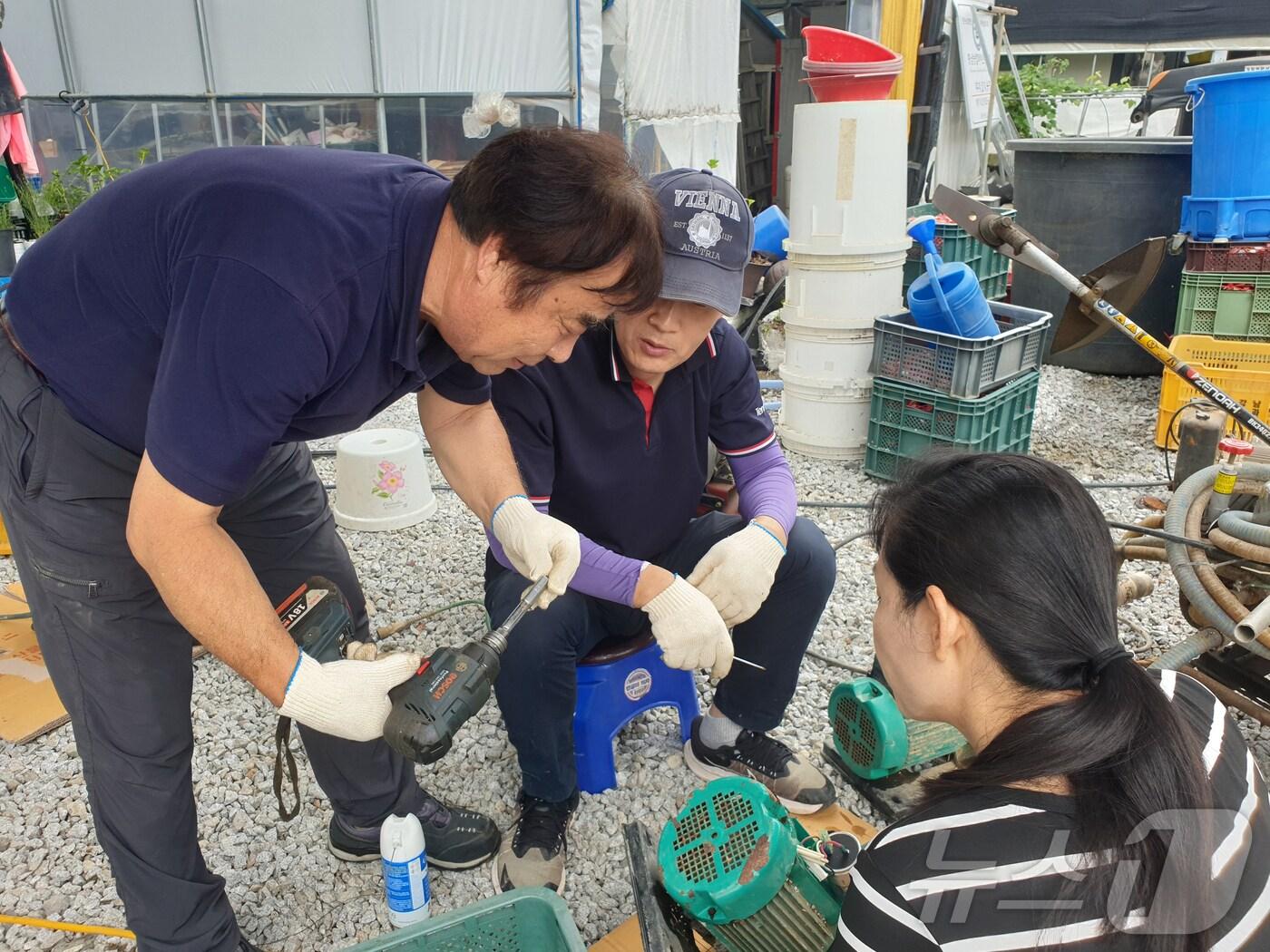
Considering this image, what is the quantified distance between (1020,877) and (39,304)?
1.59 meters

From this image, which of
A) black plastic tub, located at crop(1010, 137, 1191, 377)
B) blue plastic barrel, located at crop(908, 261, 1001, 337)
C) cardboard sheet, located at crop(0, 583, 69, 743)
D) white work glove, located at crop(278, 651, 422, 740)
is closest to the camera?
white work glove, located at crop(278, 651, 422, 740)

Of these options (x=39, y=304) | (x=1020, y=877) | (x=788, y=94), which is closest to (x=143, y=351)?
(x=39, y=304)

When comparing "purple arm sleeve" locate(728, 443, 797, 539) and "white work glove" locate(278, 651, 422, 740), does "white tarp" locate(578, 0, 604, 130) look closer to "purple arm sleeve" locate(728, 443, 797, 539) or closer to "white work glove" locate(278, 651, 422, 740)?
"purple arm sleeve" locate(728, 443, 797, 539)

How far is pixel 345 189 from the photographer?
1.32 meters

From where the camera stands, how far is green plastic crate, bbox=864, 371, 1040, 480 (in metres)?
3.92

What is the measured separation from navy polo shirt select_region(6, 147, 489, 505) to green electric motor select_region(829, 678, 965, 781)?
1.38 m

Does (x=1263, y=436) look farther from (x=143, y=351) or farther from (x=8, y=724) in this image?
(x=8, y=724)

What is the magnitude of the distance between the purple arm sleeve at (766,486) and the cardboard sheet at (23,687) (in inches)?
79.3

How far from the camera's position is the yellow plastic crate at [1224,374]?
3914 mm

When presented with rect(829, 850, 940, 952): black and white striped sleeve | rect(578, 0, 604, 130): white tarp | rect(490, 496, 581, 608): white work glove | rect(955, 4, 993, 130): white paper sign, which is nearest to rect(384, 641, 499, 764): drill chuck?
rect(490, 496, 581, 608): white work glove

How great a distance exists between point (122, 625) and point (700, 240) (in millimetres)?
1310

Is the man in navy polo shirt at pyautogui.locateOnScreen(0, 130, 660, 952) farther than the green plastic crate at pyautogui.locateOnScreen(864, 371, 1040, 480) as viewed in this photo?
No

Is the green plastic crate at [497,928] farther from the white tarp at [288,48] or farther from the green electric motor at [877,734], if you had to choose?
the white tarp at [288,48]

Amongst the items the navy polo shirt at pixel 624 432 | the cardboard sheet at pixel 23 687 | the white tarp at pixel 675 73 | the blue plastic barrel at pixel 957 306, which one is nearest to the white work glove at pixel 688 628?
the navy polo shirt at pixel 624 432
